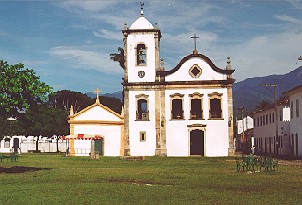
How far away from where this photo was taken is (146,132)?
48.1 m

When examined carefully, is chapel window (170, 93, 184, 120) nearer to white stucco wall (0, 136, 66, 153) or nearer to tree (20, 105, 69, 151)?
tree (20, 105, 69, 151)

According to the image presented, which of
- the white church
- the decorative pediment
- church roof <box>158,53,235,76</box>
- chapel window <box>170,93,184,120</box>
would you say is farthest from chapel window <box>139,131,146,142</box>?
the decorative pediment

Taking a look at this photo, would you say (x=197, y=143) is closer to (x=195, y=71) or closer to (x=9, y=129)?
(x=195, y=71)

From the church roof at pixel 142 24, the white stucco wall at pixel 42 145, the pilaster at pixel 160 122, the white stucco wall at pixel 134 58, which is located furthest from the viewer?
the white stucco wall at pixel 42 145

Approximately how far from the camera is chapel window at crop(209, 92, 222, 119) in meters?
47.8

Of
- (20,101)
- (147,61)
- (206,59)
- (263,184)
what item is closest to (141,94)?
(147,61)

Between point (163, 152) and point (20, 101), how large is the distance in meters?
24.2

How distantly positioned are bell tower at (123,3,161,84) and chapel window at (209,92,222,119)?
5464 millimetres

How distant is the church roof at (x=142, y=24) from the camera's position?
1952 inches

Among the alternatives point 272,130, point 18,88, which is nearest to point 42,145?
point 272,130

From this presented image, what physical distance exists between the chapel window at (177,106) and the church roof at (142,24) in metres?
6.92

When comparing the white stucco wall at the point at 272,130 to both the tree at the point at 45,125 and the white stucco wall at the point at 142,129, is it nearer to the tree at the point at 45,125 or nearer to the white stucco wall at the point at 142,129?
the white stucco wall at the point at 142,129

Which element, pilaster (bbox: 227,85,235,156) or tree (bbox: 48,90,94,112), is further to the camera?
tree (bbox: 48,90,94,112)

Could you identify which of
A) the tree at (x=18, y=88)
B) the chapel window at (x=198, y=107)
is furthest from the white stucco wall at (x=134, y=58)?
the tree at (x=18, y=88)
